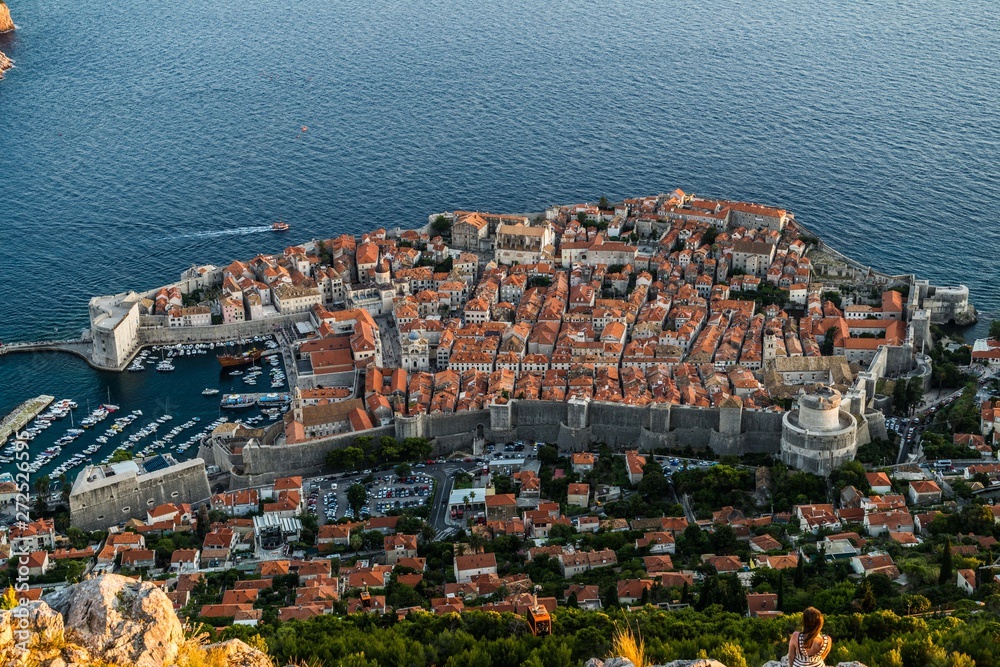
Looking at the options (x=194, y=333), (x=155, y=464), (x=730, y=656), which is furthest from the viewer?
(x=194, y=333)

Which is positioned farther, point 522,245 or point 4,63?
point 4,63

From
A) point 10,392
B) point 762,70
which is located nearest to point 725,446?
point 10,392

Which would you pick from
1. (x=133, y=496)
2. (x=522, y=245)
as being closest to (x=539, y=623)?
(x=133, y=496)

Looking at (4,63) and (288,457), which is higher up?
(4,63)

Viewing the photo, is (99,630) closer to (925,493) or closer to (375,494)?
(375,494)

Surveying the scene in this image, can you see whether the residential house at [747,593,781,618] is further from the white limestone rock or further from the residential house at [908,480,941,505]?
the white limestone rock

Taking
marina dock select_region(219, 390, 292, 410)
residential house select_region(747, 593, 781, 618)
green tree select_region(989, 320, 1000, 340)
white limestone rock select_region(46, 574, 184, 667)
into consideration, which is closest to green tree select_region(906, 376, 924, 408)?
green tree select_region(989, 320, 1000, 340)

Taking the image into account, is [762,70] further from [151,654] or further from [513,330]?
[151,654]
